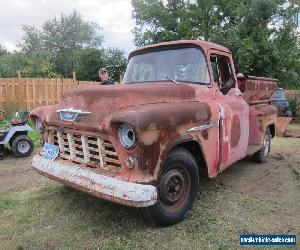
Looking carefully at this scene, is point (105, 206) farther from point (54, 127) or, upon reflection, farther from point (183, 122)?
point (183, 122)

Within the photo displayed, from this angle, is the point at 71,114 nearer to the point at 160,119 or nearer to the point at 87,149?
the point at 87,149

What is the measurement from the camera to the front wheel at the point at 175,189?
390cm

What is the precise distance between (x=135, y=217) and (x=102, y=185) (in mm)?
874

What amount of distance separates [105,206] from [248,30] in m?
16.5

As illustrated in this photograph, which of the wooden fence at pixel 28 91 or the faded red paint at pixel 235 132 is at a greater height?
the wooden fence at pixel 28 91

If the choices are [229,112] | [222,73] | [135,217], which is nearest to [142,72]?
[222,73]

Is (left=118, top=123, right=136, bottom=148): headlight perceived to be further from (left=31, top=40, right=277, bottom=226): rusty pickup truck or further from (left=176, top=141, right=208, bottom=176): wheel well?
(left=176, top=141, right=208, bottom=176): wheel well

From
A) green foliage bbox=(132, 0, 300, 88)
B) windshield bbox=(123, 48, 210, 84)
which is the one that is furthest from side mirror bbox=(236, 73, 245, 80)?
green foliage bbox=(132, 0, 300, 88)

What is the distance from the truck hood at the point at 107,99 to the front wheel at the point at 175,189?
2.33 ft

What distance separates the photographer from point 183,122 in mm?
4016

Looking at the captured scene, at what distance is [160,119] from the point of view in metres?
3.71

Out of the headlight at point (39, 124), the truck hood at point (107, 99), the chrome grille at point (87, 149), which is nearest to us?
the chrome grille at point (87, 149)

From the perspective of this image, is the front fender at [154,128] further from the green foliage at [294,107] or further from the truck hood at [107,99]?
the green foliage at [294,107]

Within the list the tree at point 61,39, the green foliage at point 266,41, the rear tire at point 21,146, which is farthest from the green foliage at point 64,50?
the rear tire at point 21,146
